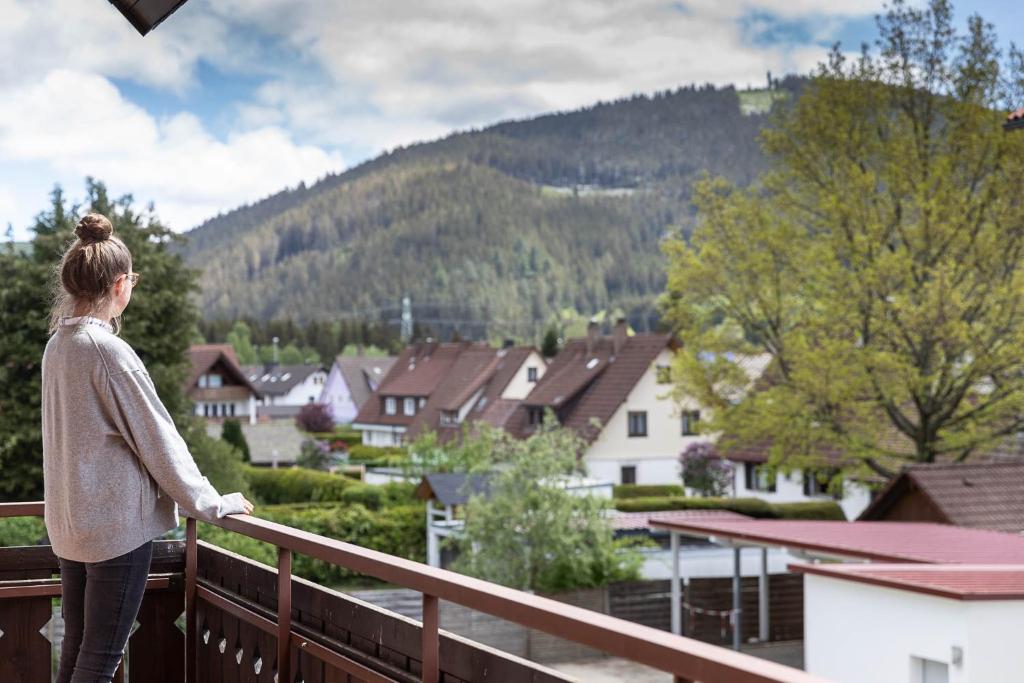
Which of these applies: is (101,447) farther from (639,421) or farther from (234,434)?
(234,434)

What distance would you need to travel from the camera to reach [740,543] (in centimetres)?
2434

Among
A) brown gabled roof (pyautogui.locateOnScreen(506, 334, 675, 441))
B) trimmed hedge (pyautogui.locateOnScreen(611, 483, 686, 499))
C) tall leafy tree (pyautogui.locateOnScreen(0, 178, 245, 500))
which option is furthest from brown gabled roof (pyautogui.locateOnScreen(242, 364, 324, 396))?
tall leafy tree (pyautogui.locateOnScreen(0, 178, 245, 500))

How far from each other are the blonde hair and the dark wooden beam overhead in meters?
0.91

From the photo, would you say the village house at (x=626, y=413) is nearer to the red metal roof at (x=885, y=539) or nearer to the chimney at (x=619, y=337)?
the chimney at (x=619, y=337)

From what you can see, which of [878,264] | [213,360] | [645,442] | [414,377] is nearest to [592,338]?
[645,442]

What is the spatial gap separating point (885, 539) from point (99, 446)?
55.7ft

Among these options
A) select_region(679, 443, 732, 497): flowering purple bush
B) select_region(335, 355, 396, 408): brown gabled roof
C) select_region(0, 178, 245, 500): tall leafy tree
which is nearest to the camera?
select_region(0, 178, 245, 500): tall leafy tree

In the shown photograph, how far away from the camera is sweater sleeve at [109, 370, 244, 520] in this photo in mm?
3307

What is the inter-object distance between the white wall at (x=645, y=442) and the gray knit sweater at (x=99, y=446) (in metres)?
46.0

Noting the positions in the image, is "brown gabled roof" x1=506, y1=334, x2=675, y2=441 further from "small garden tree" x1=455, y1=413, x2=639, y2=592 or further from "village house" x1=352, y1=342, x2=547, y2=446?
"small garden tree" x1=455, y1=413, x2=639, y2=592

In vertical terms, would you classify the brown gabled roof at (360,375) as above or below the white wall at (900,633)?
above

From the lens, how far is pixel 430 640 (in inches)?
113

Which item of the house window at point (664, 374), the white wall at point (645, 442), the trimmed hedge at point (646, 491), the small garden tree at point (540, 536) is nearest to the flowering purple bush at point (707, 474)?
the trimmed hedge at point (646, 491)

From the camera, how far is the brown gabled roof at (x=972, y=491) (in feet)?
67.8
